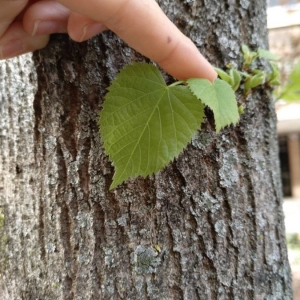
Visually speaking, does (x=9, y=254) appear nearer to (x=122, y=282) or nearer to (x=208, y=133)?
(x=122, y=282)

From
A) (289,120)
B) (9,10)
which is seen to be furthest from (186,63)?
A: (289,120)

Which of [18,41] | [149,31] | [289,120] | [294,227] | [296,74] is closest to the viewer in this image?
[149,31]

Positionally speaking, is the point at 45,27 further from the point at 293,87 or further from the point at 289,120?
the point at 289,120

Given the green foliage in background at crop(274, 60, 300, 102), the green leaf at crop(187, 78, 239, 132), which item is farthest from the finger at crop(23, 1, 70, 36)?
the green foliage in background at crop(274, 60, 300, 102)

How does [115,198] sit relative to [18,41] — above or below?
below

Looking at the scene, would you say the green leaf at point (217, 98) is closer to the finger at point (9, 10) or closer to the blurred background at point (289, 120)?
the finger at point (9, 10)

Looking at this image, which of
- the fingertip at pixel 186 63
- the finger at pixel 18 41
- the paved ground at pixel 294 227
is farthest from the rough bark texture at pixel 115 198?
the paved ground at pixel 294 227
